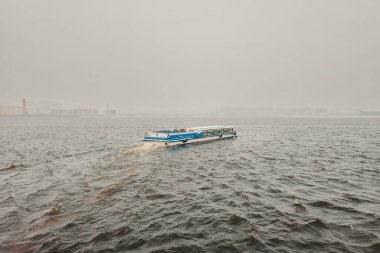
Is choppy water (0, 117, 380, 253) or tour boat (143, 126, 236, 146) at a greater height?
tour boat (143, 126, 236, 146)

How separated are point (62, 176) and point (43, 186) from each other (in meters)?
3.34

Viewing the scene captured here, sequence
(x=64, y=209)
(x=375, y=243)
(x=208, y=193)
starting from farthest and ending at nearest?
(x=208, y=193) < (x=64, y=209) < (x=375, y=243)

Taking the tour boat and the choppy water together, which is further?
the tour boat

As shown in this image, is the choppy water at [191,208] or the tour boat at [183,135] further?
the tour boat at [183,135]

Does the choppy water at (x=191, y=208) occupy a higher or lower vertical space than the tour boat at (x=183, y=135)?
lower

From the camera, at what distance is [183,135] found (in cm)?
4216

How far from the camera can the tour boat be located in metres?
39.6

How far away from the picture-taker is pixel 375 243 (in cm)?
1002

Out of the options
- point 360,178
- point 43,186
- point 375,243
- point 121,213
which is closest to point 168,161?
point 43,186

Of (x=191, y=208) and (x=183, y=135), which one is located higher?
A: (x=183, y=135)

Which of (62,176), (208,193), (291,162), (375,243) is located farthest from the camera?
(291,162)

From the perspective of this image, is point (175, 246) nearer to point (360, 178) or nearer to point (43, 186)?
point (43, 186)

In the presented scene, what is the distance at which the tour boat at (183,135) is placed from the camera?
39.6 metres

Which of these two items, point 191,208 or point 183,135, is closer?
point 191,208
